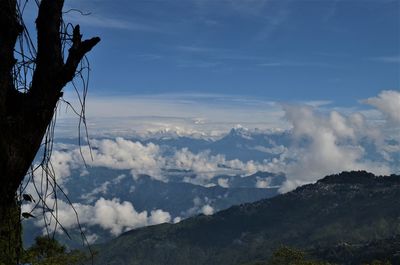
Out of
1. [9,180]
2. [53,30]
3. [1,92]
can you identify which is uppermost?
[53,30]

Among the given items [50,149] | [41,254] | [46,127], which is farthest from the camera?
[41,254]

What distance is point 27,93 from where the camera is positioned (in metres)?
5.86

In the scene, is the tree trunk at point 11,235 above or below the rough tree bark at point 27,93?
below

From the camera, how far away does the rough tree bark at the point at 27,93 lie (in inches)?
217

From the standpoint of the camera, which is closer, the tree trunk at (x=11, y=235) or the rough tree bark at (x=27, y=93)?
the rough tree bark at (x=27, y=93)

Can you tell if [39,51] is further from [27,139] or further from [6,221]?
[6,221]

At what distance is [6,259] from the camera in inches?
253

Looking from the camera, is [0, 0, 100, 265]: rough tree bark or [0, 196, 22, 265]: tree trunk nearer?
[0, 0, 100, 265]: rough tree bark

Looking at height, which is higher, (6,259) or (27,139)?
(27,139)

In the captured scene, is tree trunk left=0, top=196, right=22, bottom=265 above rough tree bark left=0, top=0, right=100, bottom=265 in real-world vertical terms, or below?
below

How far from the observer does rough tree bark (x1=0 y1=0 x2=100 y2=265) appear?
550cm

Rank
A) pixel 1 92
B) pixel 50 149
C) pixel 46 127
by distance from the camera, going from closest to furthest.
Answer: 1. pixel 1 92
2. pixel 46 127
3. pixel 50 149

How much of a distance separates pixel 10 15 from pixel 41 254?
197 ft

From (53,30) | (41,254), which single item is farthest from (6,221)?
(41,254)
